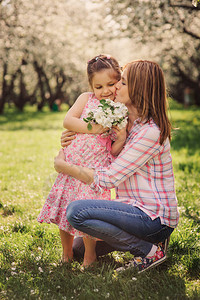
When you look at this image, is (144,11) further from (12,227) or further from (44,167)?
(12,227)

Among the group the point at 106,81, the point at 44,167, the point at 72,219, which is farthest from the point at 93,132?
the point at 44,167

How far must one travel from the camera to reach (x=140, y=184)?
2.86m

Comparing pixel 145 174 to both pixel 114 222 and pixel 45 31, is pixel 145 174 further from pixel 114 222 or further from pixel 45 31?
pixel 45 31

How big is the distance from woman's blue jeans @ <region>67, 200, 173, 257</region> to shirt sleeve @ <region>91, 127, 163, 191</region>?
19 centimetres

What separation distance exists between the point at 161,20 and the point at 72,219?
8.42 m

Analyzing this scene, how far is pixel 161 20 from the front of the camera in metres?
9.86

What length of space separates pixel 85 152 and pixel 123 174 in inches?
17.7

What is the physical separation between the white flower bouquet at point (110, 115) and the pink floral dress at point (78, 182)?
0.29m

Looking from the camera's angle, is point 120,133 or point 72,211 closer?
point 72,211

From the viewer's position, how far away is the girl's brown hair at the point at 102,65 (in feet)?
10.3

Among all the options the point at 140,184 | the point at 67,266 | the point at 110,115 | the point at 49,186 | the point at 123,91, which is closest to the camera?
the point at 110,115

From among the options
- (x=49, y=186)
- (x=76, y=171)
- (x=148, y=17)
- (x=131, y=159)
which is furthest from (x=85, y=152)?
(x=148, y=17)

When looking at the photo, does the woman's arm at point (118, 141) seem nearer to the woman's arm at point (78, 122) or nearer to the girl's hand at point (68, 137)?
the woman's arm at point (78, 122)

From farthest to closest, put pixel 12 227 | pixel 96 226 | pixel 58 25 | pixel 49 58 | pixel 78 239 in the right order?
pixel 49 58
pixel 58 25
pixel 12 227
pixel 78 239
pixel 96 226
